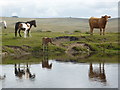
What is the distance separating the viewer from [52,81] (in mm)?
22656

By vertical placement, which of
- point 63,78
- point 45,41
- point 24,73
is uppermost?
point 45,41

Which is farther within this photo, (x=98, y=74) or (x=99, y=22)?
(x=99, y=22)

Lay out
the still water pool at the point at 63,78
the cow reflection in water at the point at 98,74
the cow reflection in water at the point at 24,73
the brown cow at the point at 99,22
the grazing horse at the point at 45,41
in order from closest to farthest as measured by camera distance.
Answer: the still water pool at the point at 63,78 → the cow reflection in water at the point at 98,74 → the cow reflection in water at the point at 24,73 → the grazing horse at the point at 45,41 → the brown cow at the point at 99,22

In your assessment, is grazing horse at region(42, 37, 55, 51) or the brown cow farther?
the brown cow

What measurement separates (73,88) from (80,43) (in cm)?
2948

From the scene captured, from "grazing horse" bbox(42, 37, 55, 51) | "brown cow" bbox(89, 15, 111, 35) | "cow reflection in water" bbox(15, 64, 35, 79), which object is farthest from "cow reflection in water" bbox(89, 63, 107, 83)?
"brown cow" bbox(89, 15, 111, 35)

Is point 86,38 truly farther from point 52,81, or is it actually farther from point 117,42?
point 52,81

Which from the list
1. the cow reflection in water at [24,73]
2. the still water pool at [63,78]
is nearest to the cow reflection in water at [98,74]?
the still water pool at [63,78]

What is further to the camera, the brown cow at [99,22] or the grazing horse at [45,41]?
the brown cow at [99,22]

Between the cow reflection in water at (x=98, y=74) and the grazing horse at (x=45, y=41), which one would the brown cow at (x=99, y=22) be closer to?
the grazing horse at (x=45, y=41)

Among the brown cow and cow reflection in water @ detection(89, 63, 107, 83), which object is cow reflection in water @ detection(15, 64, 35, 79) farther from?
the brown cow

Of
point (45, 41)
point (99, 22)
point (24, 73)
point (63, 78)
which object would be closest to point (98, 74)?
point (63, 78)

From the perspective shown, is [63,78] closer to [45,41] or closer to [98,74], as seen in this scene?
[98,74]

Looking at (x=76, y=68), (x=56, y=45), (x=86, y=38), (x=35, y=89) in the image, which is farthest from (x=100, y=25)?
(x=35, y=89)
